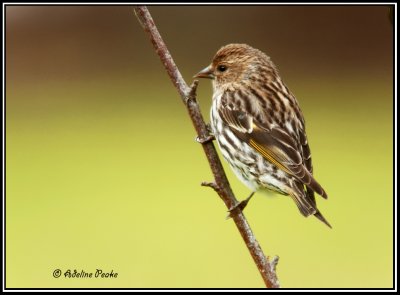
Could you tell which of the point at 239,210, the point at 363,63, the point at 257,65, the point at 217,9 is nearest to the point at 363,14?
the point at 363,63

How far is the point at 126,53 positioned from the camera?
53.1 feet

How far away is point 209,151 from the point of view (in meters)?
3.98

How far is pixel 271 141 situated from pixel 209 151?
3.30 ft

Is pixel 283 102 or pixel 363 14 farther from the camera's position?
pixel 363 14

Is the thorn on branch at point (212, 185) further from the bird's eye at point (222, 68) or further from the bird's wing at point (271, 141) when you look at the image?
the bird's eye at point (222, 68)

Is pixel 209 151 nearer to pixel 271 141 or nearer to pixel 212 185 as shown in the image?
pixel 212 185

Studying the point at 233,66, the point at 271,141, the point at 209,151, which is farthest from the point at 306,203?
the point at 233,66

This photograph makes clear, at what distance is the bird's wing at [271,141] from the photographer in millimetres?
4828

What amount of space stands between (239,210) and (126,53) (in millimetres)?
12789

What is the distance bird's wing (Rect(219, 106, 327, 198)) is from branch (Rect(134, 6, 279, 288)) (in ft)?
2.82

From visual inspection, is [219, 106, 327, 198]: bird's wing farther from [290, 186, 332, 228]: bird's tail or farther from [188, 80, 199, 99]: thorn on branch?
[188, 80, 199, 99]: thorn on branch

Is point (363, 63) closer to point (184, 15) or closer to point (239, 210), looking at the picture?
point (184, 15)

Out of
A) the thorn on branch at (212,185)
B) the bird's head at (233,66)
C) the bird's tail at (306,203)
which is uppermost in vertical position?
the bird's head at (233,66)

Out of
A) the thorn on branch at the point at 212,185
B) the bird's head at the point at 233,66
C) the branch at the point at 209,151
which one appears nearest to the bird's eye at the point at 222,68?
the bird's head at the point at 233,66
